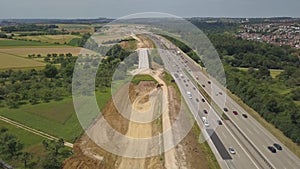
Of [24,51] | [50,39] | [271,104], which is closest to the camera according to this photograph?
[271,104]

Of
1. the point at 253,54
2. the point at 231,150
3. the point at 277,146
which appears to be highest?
the point at 253,54

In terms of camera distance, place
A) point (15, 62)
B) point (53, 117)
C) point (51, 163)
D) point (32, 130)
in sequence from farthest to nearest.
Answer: point (15, 62), point (53, 117), point (32, 130), point (51, 163)

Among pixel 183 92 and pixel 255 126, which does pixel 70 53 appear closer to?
pixel 183 92

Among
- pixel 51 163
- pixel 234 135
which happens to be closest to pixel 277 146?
pixel 234 135

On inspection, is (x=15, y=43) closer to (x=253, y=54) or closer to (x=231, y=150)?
(x=253, y=54)

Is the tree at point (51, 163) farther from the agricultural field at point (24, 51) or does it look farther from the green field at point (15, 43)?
the green field at point (15, 43)

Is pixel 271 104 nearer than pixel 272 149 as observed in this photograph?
No

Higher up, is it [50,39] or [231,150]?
[50,39]

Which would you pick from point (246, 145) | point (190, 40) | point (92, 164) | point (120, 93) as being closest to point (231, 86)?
point (120, 93)
